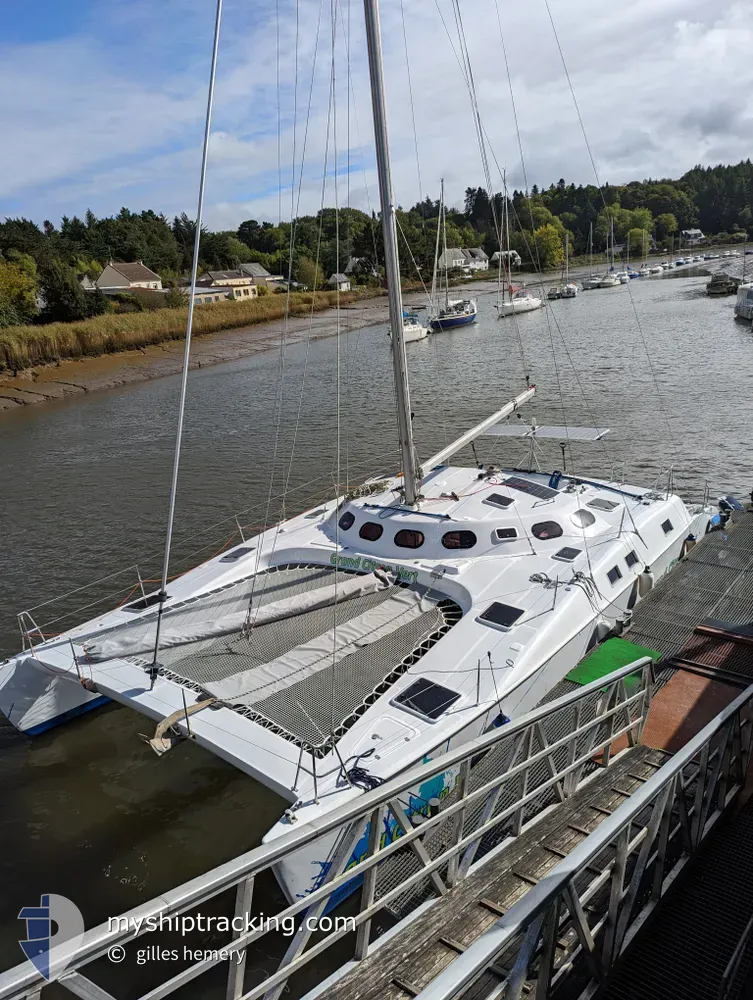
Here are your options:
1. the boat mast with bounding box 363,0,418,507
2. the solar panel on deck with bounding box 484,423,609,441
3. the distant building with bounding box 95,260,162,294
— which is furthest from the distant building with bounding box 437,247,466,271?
the boat mast with bounding box 363,0,418,507

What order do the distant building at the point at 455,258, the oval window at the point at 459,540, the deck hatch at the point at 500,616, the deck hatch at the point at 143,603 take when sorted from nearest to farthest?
the deck hatch at the point at 500,616, the deck hatch at the point at 143,603, the oval window at the point at 459,540, the distant building at the point at 455,258

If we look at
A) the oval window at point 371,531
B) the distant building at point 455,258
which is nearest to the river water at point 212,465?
the oval window at point 371,531

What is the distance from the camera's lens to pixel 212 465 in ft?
91.0

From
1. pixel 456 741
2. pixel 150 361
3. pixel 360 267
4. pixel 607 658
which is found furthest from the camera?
pixel 360 267

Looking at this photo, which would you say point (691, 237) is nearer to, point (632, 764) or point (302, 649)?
point (302, 649)

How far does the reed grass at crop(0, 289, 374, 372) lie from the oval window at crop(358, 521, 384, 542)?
46.8m

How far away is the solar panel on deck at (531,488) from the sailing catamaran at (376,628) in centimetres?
6

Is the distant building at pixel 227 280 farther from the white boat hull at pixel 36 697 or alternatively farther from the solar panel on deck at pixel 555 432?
the white boat hull at pixel 36 697

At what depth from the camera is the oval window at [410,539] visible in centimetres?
1234

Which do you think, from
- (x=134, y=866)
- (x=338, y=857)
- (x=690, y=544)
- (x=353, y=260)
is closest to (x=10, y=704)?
(x=134, y=866)

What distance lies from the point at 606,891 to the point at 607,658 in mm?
6252

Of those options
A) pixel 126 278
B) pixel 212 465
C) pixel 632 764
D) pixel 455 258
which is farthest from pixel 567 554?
pixel 455 258

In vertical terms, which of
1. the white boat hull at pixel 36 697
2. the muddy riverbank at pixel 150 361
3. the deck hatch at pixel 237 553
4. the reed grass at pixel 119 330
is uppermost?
the reed grass at pixel 119 330

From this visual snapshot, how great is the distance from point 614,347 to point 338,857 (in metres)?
46.5
